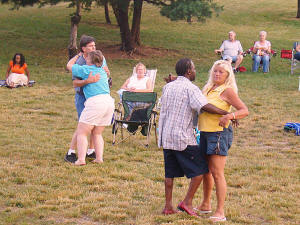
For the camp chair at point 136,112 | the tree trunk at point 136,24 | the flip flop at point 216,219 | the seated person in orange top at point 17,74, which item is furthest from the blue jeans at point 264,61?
the flip flop at point 216,219

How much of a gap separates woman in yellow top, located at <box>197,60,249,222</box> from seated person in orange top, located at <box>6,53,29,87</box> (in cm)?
962

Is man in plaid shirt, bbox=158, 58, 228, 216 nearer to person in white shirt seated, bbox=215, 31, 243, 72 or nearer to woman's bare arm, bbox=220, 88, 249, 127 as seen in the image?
woman's bare arm, bbox=220, 88, 249, 127

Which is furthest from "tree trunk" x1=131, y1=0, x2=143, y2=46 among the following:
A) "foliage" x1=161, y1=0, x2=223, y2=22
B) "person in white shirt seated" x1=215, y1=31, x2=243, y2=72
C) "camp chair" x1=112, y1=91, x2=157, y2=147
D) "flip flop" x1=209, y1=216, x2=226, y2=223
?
"flip flop" x1=209, y1=216, x2=226, y2=223

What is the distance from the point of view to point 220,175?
4805 mm

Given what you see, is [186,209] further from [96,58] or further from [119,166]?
[96,58]

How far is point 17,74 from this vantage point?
13773 millimetres

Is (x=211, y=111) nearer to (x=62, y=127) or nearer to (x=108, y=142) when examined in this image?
(x=108, y=142)

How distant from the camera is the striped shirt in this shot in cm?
472

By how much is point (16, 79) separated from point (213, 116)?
9821mm

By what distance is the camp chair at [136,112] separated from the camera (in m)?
8.33

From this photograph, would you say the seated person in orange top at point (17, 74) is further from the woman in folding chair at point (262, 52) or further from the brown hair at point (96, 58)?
the brown hair at point (96, 58)

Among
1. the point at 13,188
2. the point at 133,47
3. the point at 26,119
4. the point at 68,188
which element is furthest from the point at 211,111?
the point at 133,47

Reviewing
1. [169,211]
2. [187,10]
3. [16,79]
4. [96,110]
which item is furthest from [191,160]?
[187,10]

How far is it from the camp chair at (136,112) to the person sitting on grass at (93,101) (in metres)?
1.39
